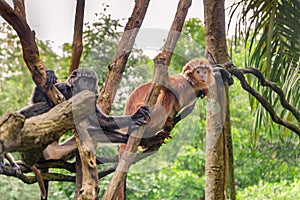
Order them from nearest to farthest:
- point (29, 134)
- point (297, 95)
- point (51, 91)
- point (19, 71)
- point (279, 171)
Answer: point (29, 134) → point (51, 91) → point (297, 95) → point (279, 171) → point (19, 71)

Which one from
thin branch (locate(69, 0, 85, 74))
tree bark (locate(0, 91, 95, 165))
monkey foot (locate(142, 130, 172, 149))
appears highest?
thin branch (locate(69, 0, 85, 74))

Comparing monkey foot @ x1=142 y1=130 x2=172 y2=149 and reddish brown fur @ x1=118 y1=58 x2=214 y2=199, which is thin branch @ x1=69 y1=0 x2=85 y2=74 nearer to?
reddish brown fur @ x1=118 y1=58 x2=214 y2=199

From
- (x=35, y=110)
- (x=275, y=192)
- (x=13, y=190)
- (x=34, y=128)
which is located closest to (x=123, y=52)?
(x=35, y=110)

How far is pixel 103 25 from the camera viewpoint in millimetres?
4598

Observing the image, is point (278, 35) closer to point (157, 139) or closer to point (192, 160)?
point (157, 139)

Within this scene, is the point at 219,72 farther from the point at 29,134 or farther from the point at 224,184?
the point at 29,134

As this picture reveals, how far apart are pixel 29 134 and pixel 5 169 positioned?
1.48 m

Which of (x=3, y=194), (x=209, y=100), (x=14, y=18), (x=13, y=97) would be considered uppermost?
(x=14, y=18)

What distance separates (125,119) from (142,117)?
0.55 ft

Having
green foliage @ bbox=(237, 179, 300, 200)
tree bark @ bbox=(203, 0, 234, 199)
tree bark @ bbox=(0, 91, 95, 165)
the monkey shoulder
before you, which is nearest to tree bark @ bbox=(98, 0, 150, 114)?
the monkey shoulder

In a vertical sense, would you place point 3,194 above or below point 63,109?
below

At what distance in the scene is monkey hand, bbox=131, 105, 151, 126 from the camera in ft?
8.46

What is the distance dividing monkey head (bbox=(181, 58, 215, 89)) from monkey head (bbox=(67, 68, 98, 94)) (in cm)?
78

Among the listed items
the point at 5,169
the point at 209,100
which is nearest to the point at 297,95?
the point at 209,100
